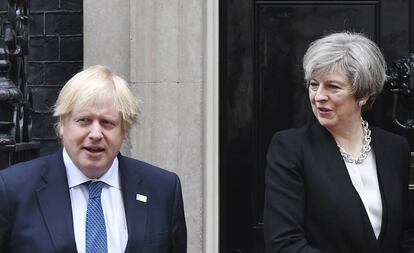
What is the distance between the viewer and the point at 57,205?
313cm

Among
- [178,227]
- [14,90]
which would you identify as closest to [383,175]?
[178,227]

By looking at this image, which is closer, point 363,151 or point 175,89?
point 363,151

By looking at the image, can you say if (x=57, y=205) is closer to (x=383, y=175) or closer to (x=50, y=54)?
(x=383, y=175)

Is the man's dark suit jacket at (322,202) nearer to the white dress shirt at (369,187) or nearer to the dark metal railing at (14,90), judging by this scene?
the white dress shirt at (369,187)

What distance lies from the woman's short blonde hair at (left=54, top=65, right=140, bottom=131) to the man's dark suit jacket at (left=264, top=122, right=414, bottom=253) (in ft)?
2.29

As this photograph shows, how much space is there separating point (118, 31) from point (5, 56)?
1479 mm

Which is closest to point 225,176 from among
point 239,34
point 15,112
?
point 239,34

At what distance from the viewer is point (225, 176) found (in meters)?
5.74

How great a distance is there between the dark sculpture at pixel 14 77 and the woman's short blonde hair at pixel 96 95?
40.7 inches

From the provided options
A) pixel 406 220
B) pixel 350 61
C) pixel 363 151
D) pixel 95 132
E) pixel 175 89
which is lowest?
pixel 406 220

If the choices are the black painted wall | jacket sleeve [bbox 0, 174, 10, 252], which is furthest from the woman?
the black painted wall

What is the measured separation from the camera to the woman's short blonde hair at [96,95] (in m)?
3.05

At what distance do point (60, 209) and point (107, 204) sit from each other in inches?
6.5

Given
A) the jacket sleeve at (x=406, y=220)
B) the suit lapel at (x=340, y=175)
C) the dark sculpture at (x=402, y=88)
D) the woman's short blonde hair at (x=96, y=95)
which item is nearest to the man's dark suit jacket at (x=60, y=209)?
the woman's short blonde hair at (x=96, y=95)
